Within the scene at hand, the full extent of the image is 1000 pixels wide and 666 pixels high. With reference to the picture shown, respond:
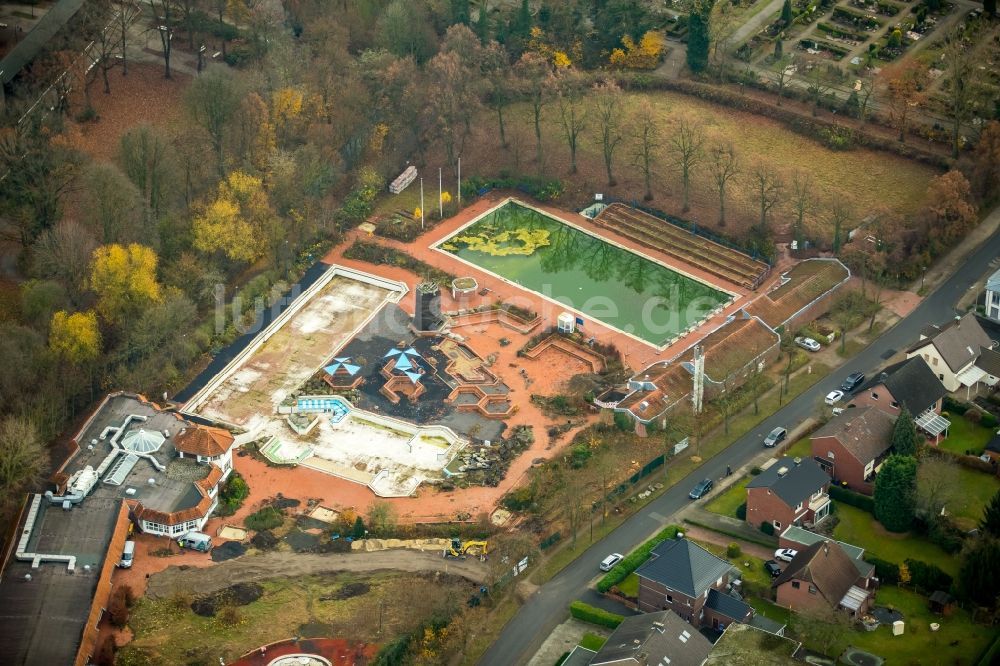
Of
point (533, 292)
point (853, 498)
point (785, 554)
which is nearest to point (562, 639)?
point (785, 554)

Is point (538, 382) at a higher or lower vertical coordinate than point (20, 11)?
lower

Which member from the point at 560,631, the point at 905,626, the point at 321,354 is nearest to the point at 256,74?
the point at 321,354

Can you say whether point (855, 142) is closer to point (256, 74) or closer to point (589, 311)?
point (589, 311)

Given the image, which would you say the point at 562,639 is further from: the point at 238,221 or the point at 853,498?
the point at 238,221

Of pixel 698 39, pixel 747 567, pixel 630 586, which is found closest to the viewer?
pixel 630 586

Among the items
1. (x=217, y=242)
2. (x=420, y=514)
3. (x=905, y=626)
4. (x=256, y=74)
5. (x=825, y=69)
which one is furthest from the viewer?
(x=825, y=69)

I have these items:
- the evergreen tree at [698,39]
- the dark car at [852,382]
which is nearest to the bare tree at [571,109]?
the evergreen tree at [698,39]

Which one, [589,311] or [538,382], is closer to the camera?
[538,382]
